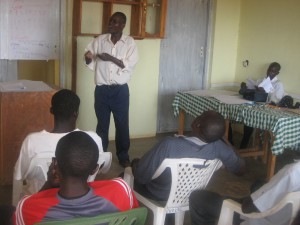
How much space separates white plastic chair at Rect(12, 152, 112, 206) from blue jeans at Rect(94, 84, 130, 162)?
5.87 ft

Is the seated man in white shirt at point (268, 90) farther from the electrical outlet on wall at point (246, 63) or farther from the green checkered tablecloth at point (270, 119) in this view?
the electrical outlet on wall at point (246, 63)

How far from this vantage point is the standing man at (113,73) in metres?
4.11

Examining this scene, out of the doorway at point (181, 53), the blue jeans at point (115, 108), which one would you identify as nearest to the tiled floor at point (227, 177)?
the blue jeans at point (115, 108)

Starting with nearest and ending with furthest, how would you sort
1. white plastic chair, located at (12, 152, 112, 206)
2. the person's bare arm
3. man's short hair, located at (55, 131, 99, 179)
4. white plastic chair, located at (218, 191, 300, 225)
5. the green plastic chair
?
the green plastic chair < man's short hair, located at (55, 131, 99, 179) < white plastic chair, located at (218, 191, 300, 225) < white plastic chair, located at (12, 152, 112, 206) < the person's bare arm

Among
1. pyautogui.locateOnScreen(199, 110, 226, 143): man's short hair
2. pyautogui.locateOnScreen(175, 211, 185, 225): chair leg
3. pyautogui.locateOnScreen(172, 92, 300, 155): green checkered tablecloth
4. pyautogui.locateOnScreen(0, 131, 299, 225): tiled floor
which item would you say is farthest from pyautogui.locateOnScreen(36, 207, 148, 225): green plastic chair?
pyautogui.locateOnScreen(172, 92, 300, 155): green checkered tablecloth

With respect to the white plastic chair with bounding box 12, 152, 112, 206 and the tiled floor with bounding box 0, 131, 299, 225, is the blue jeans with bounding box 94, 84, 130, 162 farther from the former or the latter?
the white plastic chair with bounding box 12, 152, 112, 206

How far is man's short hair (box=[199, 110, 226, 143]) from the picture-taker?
94.0 inches

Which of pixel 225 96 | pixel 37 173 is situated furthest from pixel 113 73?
pixel 37 173

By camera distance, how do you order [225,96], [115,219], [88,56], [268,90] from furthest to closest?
[225,96] < [268,90] < [88,56] < [115,219]

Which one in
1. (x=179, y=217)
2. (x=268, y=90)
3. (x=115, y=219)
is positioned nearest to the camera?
(x=115, y=219)

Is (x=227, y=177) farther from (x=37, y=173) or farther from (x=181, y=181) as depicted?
(x=37, y=173)

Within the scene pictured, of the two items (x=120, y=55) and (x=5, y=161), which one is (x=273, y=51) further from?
(x=5, y=161)

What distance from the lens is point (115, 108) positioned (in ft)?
13.8

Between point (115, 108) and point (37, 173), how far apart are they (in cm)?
199
